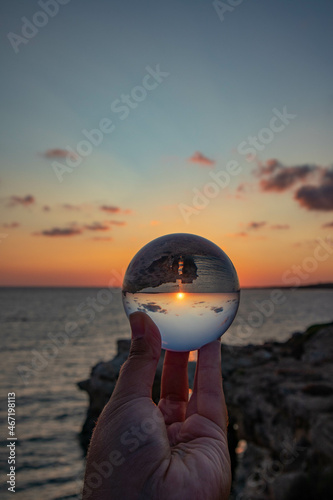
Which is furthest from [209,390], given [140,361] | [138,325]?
[138,325]

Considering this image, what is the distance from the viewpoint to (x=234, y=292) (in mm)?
3475

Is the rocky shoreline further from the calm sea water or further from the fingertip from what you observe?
the fingertip

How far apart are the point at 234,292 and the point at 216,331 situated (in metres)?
0.42

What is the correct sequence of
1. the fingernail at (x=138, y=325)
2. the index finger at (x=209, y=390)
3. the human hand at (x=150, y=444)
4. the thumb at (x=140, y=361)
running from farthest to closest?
the index finger at (x=209, y=390) < the fingernail at (x=138, y=325) < the thumb at (x=140, y=361) < the human hand at (x=150, y=444)

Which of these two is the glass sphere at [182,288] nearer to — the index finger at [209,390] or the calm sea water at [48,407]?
the index finger at [209,390]

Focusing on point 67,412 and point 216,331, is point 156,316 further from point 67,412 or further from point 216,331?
point 67,412

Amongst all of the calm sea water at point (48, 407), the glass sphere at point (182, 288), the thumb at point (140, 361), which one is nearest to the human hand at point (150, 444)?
the thumb at point (140, 361)

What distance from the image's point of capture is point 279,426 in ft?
34.9

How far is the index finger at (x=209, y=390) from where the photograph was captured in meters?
3.17

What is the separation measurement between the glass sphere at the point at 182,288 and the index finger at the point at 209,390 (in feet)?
0.56

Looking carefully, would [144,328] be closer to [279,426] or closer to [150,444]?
[150,444]

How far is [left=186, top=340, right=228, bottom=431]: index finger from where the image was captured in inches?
125

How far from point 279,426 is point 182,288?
9.53 meters

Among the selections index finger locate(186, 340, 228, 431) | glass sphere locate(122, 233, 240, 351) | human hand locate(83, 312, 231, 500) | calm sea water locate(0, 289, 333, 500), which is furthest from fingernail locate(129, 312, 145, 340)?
calm sea water locate(0, 289, 333, 500)
